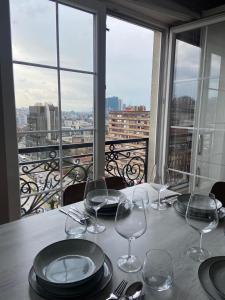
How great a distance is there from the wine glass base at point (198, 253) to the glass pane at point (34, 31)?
1632 millimetres

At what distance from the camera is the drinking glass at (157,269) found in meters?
0.67

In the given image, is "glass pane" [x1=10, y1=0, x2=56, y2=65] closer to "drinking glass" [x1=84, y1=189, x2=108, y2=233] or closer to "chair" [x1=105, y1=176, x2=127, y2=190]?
"chair" [x1=105, y1=176, x2=127, y2=190]

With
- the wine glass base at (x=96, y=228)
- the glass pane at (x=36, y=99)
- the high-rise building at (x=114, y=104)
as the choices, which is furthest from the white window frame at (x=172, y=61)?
the wine glass base at (x=96, y=228)

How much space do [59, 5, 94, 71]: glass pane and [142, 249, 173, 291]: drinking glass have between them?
1665 millimetres

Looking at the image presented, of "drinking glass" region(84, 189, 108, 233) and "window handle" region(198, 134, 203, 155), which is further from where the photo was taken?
"window handle" region(198, 134, 203, 155)

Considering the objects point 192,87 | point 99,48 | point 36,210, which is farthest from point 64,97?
point 192,87

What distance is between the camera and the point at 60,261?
2.48 feet

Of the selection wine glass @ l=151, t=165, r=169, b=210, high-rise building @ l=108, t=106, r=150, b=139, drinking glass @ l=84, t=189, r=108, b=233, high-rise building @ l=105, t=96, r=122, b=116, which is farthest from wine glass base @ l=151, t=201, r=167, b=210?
high-rise building @ l=108, t=106, r=150, b=139

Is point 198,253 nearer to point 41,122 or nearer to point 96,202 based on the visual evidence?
point 96,202

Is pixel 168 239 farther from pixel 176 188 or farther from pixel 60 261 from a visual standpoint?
pixel 176 188

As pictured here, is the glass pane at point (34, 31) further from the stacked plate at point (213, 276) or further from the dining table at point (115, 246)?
the stacked plate at point (213, 276)

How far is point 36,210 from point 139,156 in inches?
65.8

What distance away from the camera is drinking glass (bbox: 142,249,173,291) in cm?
67

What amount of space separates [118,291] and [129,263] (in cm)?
13
